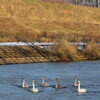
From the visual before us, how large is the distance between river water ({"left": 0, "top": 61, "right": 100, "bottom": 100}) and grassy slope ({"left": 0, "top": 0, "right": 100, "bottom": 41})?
98.8 feet

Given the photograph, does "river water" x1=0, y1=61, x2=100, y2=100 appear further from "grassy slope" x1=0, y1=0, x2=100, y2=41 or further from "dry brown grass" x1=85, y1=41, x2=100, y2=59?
"grassy slope" x1=0, y1=0, x2=100, y2=41

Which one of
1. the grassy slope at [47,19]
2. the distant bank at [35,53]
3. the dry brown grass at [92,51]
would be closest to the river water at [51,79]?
the distant bank at [35,53]

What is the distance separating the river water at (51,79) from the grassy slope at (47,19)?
98.8 feet

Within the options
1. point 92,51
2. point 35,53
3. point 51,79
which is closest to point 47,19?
point 92,51

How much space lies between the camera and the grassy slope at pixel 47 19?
8981 cm

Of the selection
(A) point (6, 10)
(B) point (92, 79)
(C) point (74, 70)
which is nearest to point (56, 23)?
(A) point (6, 10)

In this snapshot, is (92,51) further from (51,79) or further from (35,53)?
(51,79)

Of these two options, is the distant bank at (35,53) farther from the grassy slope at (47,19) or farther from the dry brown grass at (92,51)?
the grassy slope at (47,19)

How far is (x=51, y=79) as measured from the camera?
149ft

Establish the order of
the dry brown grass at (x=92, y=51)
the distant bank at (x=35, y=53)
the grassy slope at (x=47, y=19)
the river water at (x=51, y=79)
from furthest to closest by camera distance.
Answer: the grassy slope at (x=47, y=19) → the dry brown grass at (x=92, y=51) → the distant bank at (x=35, y=53) → the river water at (x=51, y=79)

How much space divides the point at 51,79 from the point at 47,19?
5700 centimetres

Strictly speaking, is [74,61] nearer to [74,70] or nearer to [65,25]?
[74,70]

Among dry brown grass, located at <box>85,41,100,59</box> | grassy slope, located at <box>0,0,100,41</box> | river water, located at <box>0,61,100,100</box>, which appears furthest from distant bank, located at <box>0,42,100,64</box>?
grassy slope, located at <box>0,0,100,41</box>

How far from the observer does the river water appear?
124 ft
